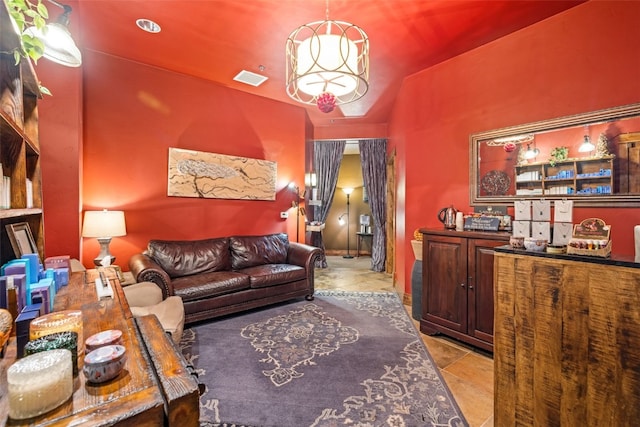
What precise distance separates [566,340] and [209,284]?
9.90ft

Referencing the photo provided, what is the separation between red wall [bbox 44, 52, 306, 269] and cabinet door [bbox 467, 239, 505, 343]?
3.15 metres

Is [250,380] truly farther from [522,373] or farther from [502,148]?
[502,148]

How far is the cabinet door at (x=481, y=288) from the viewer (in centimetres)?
246

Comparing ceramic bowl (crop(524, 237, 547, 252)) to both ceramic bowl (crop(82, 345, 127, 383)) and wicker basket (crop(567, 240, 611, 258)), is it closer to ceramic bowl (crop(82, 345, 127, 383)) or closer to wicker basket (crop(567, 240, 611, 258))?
wicker basket (crop(567, 240, 611, 258))

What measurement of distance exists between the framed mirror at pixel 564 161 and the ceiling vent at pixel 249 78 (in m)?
2.84

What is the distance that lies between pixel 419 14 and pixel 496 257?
87.9 inches

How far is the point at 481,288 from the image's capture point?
2.52m

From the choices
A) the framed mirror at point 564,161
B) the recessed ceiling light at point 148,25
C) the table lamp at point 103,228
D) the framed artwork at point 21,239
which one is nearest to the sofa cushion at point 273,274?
the table lamp at point 103,228

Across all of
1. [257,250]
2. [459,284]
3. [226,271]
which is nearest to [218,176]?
[257,250]

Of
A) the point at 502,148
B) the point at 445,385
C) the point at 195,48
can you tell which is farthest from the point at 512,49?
the point at 195,48

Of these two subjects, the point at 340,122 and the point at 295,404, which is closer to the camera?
the point at 295,404

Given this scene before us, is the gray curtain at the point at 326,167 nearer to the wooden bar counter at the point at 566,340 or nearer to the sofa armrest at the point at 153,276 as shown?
the sofa armrest at the point at 153,276

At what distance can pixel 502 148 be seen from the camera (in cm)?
290

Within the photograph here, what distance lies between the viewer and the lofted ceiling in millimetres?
2467
